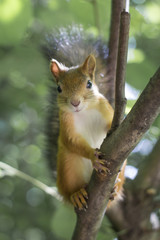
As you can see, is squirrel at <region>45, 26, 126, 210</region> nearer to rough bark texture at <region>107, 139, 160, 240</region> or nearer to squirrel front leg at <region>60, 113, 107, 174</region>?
squirrel front leg at <region>60, 113, 107, 174</region>

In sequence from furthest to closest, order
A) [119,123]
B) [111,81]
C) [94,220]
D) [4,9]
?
1. [111,81]
2. [4,9]
3. [94,220]
4. [119,123]

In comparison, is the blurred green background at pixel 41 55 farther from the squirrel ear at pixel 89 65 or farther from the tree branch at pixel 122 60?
the tree branch at pixel 122 60

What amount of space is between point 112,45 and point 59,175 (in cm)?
60

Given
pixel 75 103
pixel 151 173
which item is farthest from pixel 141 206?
pixel 75 103

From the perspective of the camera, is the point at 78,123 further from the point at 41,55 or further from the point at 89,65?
the point at 41,55

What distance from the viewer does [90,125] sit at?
1421 mm

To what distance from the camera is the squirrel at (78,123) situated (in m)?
1.29

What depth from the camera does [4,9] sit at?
1.44 m

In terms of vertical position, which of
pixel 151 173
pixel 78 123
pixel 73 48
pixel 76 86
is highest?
pixel 73 48

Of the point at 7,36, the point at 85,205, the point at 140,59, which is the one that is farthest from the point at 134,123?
the point at 7,36

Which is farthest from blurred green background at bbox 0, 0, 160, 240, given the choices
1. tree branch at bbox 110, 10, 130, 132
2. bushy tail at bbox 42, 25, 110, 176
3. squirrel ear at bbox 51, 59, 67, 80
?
tree branch at bbox 110, 10, 130, 132

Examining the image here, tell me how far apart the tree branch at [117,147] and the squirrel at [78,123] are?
6 centimetres

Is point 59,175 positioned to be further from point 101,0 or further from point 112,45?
point 101,0

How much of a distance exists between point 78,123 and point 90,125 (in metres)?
0.05
